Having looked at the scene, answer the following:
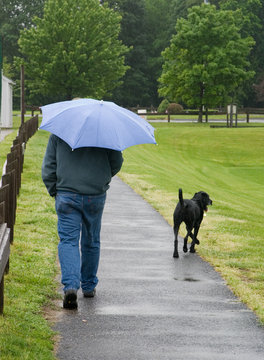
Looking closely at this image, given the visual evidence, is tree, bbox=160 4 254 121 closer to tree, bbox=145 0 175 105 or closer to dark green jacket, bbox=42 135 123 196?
tree, bbox=145 0 175 105

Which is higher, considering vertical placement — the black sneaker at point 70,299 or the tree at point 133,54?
the tree at point 133,54

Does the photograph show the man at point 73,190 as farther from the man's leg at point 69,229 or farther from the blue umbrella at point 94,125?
the blue umbrella at point 94,125

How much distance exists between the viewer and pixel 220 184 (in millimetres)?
27125

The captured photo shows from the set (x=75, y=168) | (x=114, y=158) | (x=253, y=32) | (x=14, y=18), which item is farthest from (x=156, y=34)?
(x=75, y=168)

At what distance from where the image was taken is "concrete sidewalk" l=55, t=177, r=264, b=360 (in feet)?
17.8

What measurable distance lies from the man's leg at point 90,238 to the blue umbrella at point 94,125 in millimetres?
585

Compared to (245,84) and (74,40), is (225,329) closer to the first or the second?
(74,40)

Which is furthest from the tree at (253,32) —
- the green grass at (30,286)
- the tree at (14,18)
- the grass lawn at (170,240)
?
the green grass at (30,286)

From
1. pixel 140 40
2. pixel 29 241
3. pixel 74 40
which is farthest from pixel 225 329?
pixel 140 40

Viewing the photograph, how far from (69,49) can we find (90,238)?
47050mm

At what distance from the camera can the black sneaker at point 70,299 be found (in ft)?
21.3

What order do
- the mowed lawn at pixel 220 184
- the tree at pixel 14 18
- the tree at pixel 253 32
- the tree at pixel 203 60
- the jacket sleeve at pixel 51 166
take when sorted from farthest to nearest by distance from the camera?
the tree at pixel 14 18 < the tree at pixel 253 32 < the tree at pixel 203 60 < the mowed lawn at pixel 220 184 < the jacket sleeve at pixel 51 166

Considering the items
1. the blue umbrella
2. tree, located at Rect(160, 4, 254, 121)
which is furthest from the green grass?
tree, located at Rect(160, 4, 254, 121)

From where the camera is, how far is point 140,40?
95750mm
